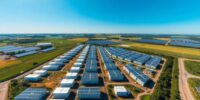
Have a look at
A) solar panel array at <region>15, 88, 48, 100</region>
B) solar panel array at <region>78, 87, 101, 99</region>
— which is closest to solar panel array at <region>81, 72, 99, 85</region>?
solar panel array at <region>78, 87, 101, 99</region>

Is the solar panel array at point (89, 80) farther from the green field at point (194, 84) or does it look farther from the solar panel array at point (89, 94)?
the green field at point (194, 84)

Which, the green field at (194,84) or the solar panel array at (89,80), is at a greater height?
the solar panel array at (89,80)

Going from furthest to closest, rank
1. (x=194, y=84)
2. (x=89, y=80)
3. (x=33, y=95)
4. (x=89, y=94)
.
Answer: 1. (x=194, y=84)
2. (x=89, y=80)
3. (x=89, y=94)
4. (x=33, y=95)

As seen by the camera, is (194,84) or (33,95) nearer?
(33,95)

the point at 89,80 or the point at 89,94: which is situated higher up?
the point at 89,80

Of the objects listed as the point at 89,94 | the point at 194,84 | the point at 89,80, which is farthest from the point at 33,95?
the point at 194,84

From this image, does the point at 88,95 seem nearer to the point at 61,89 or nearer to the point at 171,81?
the point at 61,89

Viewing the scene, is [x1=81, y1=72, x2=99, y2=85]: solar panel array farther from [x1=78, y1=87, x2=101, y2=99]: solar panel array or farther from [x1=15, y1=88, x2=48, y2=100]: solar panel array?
[x1=15, y1=88, x2=48, y2=100]: solar panel array

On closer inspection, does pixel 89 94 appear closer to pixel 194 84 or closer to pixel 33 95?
pixel 33 95

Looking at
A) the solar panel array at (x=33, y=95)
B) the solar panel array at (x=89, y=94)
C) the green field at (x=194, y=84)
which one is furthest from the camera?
the green field at (x=194, y=84)

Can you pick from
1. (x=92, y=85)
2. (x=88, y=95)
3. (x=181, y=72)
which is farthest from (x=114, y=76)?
(x=181, y=72)

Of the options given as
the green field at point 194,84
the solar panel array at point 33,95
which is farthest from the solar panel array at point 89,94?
the green field at point 194,84
